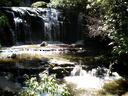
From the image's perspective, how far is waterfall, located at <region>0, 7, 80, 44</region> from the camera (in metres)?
23.6

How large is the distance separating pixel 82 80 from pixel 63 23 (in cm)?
1151

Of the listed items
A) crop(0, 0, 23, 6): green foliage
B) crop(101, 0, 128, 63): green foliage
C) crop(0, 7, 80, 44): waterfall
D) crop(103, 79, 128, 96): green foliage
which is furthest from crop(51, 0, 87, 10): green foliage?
crop(103, 79, 128, 96): green foliage

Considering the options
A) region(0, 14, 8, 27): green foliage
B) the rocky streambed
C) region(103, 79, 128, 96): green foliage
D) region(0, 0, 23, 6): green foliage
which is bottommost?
region(103, 79, 128, 96): green foliage

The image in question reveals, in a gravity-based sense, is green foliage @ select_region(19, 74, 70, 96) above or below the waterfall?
above

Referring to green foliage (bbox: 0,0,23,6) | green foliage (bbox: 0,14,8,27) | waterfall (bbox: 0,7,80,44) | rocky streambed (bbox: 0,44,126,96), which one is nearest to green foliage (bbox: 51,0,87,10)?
waterfall (bbox: 0,7,80,44)

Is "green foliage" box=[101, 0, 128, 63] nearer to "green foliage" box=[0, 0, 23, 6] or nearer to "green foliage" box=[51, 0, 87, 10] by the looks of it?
"green foliage" box=[51, 0, 87, 10]

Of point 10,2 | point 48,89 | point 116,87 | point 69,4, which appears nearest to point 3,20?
point 10,2

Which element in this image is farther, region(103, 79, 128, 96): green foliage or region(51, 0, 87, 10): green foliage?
region(51, 0, 87, 10): green foliage

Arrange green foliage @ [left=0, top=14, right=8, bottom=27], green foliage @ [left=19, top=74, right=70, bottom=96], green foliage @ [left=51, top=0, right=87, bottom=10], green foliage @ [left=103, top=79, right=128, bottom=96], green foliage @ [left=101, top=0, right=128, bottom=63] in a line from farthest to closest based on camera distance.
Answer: green foliage @ [left=51, top=0, right=87, bottom=10]
green foliage @ [left=0, top=14, right=8, bottom=27]
green foliage @ [left=101, top=0, right=128, bottom=63]
green foliage @ [left=103, top=79, right=128, bottom=96]
green foliage @ [left=19, top=74, right=70, bottom=96]

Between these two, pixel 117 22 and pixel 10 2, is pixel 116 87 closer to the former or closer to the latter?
pixel 117 22

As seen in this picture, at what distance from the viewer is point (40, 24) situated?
981 inches

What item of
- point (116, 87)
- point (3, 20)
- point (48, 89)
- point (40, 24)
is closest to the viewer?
point (48, 89)

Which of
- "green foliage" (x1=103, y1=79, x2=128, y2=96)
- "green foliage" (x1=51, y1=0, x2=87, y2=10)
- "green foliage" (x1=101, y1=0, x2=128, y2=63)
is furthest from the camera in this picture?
"green foliage" (x1=51, y1=0, x2=87, y2=10)

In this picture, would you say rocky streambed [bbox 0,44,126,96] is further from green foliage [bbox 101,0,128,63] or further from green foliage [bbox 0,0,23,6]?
green foliage [bbox 0,0,23,6]
